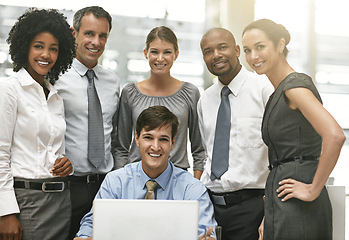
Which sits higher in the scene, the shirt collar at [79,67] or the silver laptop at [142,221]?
the shirt collar at [79,67]

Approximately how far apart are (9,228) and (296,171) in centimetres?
124

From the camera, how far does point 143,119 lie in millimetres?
2084

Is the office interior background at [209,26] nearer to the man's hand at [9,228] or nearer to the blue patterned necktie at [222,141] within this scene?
the blue patterned necktie at [222,141]

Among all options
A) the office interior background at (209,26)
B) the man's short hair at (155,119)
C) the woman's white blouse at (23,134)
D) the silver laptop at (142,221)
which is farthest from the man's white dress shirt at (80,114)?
the office interior background at (209,26)

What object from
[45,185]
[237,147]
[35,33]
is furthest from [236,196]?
[35,33]

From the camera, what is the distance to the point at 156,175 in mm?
2072

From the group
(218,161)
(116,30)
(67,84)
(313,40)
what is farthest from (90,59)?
(313,40)

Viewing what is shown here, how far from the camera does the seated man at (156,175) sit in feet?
6.51

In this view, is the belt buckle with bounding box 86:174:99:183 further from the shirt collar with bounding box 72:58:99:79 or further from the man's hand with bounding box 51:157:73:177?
the shirt collar with bounding box 72:58:99:79

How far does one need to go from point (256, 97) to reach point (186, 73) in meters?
2.48

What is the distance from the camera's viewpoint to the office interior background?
14.9 feet

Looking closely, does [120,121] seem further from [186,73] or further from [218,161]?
[186,73]

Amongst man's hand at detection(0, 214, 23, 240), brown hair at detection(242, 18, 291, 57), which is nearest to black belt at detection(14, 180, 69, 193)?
man's hand at detection(0, 214, 23, 240)

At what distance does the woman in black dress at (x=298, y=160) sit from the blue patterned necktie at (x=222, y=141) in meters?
0.54
